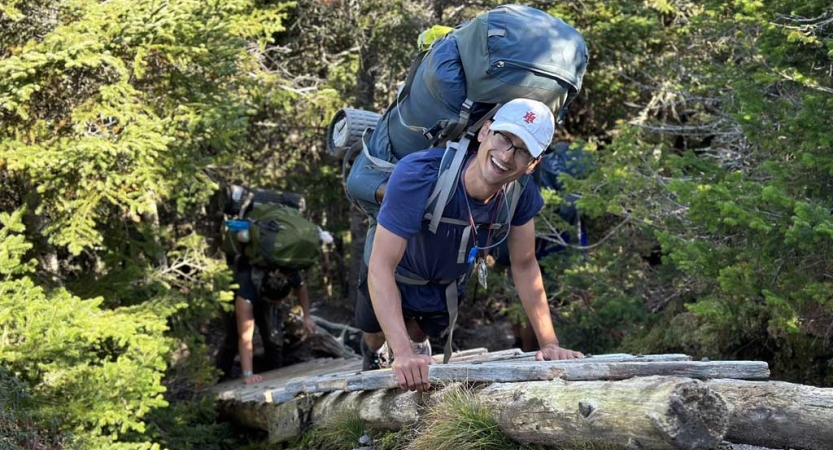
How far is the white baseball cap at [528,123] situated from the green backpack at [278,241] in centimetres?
587

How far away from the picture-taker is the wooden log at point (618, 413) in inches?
129

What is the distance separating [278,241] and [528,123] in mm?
6049

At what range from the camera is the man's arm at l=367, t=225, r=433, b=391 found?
15.1 feet

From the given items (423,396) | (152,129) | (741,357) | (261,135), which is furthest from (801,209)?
(261,135)

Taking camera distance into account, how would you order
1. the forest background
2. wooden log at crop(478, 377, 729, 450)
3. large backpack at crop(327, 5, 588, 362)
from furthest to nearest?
the forest background, large backpack at crop(327, 5, 588, 362), wooden log at crop(478, 377, 729, 450)

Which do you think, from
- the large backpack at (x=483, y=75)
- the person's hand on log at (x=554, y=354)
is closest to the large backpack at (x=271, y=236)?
the large backpack at (x=483, y=75)

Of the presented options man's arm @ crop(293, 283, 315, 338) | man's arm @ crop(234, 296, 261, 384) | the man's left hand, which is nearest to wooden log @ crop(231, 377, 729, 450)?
man's arm @ crop(234, 296, 261, 384)

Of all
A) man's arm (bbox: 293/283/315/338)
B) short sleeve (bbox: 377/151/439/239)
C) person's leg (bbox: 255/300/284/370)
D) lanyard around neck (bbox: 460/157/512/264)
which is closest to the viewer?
short sleeve (bbox: 377/151/439/239)

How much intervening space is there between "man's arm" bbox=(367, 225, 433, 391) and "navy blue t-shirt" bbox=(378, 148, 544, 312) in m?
0.09

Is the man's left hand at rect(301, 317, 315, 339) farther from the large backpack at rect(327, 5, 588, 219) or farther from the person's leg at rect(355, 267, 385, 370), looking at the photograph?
the large backpack at rect(327, 5, 588, 219)

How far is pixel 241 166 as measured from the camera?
12.4 m

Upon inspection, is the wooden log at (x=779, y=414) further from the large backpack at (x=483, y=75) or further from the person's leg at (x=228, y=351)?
the person's leg at (x=228, y=351)

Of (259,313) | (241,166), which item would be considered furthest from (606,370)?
(241,166)

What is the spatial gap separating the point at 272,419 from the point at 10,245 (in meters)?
2.64
